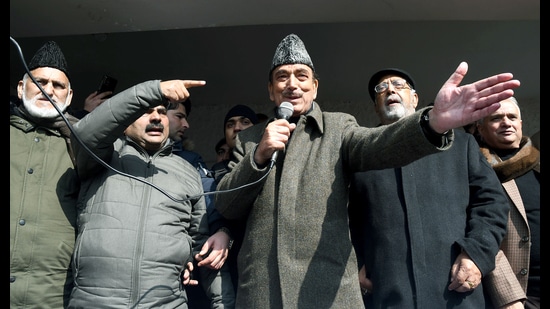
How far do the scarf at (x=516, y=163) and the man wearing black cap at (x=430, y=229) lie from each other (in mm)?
351

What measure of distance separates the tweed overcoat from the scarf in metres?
0.99

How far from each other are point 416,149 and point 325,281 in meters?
0.68

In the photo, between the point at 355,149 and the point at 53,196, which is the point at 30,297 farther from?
the point at 355,149

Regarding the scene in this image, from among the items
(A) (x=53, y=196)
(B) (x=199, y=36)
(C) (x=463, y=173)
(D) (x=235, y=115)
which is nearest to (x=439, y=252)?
(C) (x=463, y=173)

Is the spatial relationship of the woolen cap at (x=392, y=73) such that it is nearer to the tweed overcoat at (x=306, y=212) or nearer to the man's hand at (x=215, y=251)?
the tweed overcoat at (x=306, y=212)

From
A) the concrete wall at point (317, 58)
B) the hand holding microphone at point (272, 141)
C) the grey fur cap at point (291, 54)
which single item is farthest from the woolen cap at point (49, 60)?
the concrete wall at point (317, 58)

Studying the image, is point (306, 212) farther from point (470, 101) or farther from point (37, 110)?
point (37, 110)

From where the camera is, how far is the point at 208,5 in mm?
4695

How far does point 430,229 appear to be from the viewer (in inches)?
129

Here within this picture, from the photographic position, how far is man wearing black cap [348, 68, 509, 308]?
3180mm

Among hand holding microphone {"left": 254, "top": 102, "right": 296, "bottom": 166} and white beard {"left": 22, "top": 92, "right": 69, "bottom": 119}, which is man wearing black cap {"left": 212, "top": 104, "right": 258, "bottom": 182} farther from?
hand holding microphone {"left": 254, "top": 102, "right": 296, "bottom": 166}

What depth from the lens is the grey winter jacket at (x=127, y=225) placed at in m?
3.25

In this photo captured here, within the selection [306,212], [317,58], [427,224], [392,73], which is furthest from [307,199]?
[317,58]

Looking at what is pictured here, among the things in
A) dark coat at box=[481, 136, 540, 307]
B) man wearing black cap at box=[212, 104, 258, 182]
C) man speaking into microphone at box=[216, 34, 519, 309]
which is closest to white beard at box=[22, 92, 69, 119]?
→ man speaking into microphone at box=[216, 34, 519, 309]
